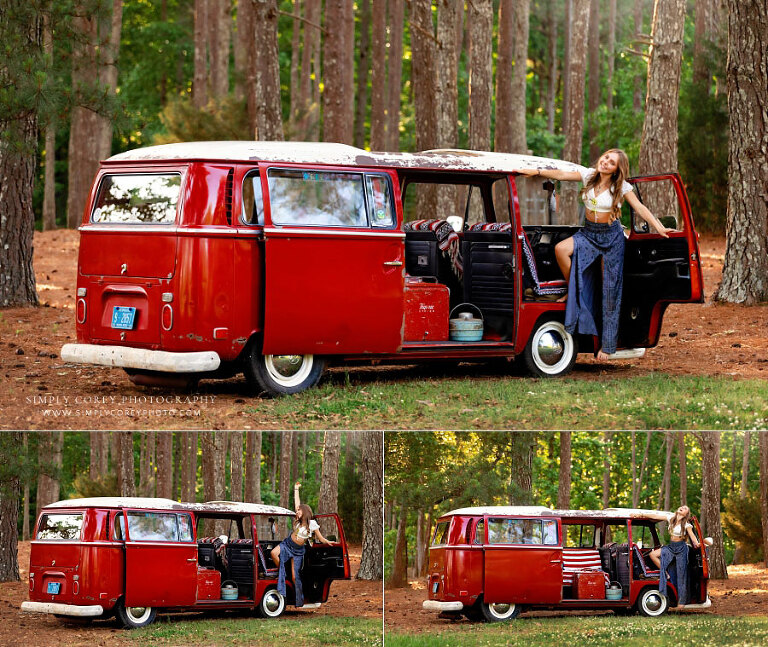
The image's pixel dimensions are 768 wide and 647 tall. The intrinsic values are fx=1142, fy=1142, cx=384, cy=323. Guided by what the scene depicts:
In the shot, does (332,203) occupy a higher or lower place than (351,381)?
higher

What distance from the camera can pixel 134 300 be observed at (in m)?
10.0

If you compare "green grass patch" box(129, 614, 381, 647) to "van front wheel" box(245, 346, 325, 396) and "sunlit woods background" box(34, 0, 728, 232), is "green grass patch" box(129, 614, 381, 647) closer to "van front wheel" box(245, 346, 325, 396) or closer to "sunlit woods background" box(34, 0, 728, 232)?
"van front wheel" box(245, 346, 325, 396)

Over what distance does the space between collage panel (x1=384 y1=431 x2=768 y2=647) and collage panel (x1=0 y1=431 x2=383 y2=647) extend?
456 mm

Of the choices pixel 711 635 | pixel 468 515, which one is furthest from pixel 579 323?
pixel 711 635

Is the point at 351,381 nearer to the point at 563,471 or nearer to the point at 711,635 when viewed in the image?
the point at 563,471

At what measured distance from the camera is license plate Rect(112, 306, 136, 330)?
394 inches

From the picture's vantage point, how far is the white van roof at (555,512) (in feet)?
35.9

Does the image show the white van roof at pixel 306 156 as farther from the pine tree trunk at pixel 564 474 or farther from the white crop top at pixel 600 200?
the pine tree trunk at pixel 564 474

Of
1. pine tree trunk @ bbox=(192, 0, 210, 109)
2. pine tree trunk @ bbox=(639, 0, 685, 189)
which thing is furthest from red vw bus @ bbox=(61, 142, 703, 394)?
pine tree trunk @ bbox=(192, 0, 210, 109)

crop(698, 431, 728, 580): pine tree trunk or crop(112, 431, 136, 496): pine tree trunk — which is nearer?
crop(698, 431, 728, 580): pine tree trunk

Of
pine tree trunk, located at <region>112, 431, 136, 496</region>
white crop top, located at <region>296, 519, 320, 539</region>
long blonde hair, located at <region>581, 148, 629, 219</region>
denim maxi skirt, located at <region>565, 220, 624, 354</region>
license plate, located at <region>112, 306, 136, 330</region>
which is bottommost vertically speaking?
white crop top, located at <region>296, 519, 320, 539</region>

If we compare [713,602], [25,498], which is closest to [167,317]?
[25,498]

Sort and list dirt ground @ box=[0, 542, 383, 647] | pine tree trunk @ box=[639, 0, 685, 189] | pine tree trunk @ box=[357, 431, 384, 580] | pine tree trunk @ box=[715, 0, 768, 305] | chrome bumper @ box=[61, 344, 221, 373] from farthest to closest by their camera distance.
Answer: pine tree trunk @ box=[639, 0, 685, 189] → pine tree trunk @ box=[715, 0, 768, 305] → chrome bumper @ box=[61, 344, 221, 373] → dirt ground @ box=[0, 542, 383, 647] → pine tree trunk @ box=[357, 431, 384, 580]

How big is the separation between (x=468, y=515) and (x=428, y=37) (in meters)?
13.9
